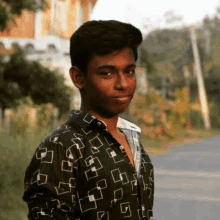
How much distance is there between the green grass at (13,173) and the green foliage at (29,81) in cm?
107

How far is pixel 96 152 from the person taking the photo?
5.09 feet

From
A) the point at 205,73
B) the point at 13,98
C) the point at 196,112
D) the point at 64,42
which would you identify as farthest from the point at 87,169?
the point at 205,73

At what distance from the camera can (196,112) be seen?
121ft

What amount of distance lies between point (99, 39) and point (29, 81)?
5.67m

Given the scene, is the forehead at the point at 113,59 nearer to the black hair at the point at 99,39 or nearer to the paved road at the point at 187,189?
the black hair at the point at 99,39

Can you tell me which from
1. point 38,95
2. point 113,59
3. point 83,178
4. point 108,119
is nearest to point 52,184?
point 83,178

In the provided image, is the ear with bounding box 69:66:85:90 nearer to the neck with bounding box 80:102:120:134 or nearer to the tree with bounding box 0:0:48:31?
the neck with bounding box 80:102:120:134

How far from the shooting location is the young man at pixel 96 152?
4.89 ft

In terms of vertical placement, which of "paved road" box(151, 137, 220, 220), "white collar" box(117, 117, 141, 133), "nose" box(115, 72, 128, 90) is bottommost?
"paved road" box(151, 137, 220, 220)

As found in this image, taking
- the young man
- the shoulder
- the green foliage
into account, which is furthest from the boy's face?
the green foliage

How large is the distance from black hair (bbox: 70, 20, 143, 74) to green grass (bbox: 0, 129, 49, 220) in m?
4.83

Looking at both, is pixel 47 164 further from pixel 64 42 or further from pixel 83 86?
pixel 64 42

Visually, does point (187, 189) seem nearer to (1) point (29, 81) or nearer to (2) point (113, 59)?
(1) point (29, 81)

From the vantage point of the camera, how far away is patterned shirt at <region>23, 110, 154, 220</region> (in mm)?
1479
